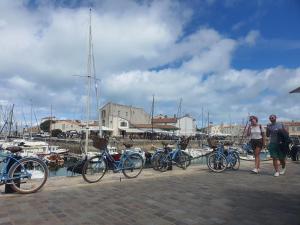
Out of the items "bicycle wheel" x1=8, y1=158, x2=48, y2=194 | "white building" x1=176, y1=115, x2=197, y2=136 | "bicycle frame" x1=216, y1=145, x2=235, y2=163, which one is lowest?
"bicycle wheel" x1=8, y1=158, x2=48, y2=194

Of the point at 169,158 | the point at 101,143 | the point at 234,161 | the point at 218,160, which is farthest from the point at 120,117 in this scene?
the point at 101,143

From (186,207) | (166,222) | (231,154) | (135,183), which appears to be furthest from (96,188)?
(231,154)

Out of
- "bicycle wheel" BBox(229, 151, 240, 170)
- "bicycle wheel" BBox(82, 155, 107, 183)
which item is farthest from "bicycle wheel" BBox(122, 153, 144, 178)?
"bicycle wheel" BBox(229, 151, 240, 170)

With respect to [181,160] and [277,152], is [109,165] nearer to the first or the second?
[181,160]

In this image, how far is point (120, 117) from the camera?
3903 inches

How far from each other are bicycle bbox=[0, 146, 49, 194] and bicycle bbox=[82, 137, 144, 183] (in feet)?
4.09

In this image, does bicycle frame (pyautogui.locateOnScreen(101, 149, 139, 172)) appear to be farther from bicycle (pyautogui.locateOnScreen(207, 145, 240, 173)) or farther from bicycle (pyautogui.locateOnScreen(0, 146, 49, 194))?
bicycle (pyautogui.locateOnScreen(207, 145, 240, 173))

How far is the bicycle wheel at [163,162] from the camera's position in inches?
431

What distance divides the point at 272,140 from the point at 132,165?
4418 millimetres

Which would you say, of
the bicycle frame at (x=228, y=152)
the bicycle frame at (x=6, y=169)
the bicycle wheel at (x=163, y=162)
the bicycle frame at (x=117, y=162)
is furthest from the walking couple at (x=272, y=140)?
the bicycle frame at (x=6, y=169)

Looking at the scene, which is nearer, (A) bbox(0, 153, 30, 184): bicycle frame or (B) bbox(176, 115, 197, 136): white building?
(A) bbox(0, 153, 30, 184): bicycle frame

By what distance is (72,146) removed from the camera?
5200cm

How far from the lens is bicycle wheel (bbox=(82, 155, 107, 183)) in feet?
27.2

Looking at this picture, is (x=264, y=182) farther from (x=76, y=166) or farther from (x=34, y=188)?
(x=34, y=188)
